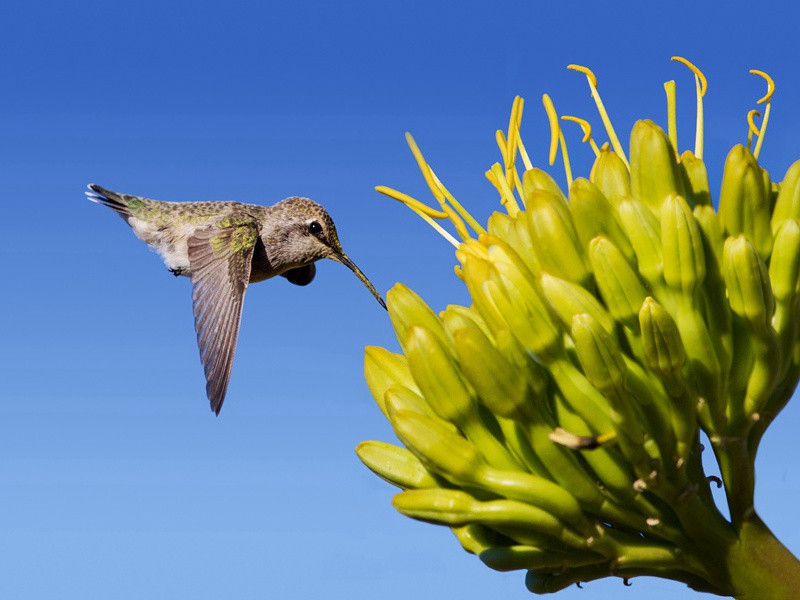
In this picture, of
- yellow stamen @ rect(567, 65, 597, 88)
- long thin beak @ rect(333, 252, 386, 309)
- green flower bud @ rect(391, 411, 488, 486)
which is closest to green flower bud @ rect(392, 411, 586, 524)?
green flower bud @ rect(391, 411, 488, 486)

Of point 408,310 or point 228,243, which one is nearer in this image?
point 408,310

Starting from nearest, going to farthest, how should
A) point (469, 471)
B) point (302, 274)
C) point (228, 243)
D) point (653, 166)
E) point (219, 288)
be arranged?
point (469, 471), point (653, 166), point (219, 288), point (228, 243), point (302, 274)

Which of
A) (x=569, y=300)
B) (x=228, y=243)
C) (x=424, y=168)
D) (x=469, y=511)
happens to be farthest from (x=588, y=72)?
(x=228, y=243)

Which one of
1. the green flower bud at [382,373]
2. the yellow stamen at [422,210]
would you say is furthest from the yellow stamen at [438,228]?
the green flower bud at [382,373]

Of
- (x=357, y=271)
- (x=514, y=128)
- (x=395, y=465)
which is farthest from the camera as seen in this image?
(x=357, y=271)

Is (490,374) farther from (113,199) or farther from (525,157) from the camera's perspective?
(113,199)
